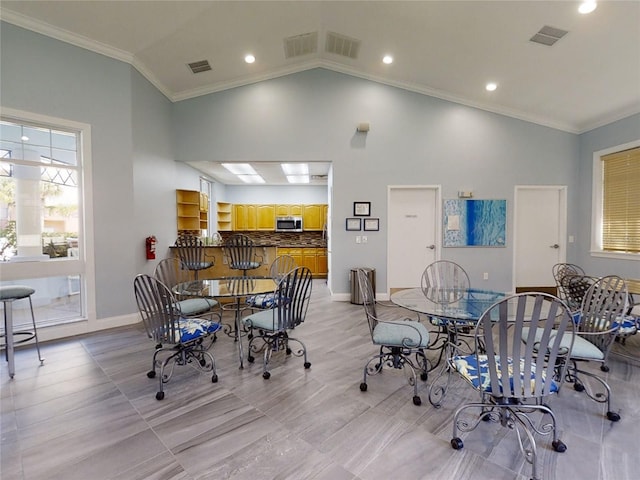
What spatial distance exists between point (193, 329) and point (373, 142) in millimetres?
4274

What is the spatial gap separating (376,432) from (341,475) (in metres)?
0.42

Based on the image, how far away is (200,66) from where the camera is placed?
4.64 metres

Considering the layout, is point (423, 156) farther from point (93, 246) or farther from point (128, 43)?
point (93, 246)

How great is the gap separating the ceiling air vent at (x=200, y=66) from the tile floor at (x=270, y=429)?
430 centimetres

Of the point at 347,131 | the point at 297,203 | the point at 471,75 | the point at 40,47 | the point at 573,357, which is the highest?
the point at 471,75

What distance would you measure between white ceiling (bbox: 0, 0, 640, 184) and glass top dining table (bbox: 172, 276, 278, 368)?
3288 millimetres

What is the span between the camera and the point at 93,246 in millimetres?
3822

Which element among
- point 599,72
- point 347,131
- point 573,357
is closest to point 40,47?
point 347,131

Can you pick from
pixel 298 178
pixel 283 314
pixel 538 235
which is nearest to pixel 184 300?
pixel 283 314

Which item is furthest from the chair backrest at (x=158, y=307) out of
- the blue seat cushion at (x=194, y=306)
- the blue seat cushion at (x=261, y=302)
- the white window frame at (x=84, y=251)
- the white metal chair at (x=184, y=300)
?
the white window frame at (x=84, y=251)

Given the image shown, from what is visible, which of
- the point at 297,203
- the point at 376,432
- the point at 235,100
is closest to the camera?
the point at 376,432

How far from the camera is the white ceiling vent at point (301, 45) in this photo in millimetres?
4480

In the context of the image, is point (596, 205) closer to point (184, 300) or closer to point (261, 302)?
point (261, 302)

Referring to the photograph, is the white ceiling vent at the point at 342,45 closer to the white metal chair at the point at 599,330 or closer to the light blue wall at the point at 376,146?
the light blue wall at the point at 376,146
